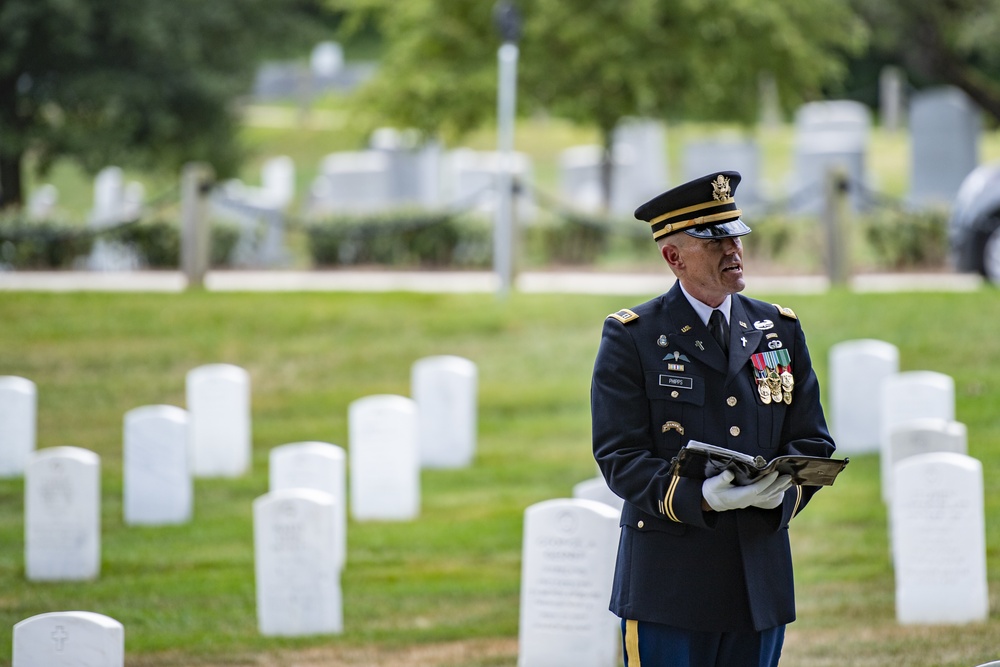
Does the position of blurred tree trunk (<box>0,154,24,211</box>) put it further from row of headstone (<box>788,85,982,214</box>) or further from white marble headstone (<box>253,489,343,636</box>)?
white marble headstone (<box>253,489,343,636</box>)

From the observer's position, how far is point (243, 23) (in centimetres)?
2338

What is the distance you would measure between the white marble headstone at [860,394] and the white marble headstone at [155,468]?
179 inches

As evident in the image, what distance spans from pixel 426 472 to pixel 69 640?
19.4 ft

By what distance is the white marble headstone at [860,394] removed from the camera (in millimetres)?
10594

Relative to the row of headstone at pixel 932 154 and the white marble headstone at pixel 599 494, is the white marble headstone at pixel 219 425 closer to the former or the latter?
the white marble headstone at pixel 599 494

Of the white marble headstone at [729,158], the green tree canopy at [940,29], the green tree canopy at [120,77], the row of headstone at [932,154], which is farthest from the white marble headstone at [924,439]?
the green tree canopy at [940,29]

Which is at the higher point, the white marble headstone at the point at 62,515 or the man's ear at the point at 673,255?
the man's ear at the point at 673,255

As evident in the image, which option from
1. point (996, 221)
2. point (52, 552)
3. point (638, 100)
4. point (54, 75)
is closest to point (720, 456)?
point (52, 552)

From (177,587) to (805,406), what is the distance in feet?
15.7

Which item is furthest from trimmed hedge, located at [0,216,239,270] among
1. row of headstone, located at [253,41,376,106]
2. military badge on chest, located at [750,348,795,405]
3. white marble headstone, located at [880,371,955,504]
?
row of headstone, located at [253,41,376,106]

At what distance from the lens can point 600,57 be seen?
1995 centimetres

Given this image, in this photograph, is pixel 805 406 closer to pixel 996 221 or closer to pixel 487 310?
pixel 487 310

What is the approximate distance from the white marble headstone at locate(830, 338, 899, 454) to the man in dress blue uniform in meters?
6.72

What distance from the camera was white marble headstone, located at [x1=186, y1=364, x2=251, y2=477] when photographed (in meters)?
10.9
